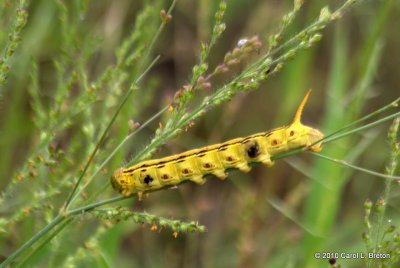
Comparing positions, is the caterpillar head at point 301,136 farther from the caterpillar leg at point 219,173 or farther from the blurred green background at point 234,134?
the blurred green background at point 234,134

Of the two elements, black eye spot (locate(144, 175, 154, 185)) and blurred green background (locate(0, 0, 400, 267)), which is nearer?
black eye spot (locate(144, 175, 154, 185))

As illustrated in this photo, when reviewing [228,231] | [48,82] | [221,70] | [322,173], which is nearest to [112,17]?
[48,82]

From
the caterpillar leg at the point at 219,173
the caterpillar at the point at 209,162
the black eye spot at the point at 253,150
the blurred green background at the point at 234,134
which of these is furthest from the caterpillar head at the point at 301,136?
the blurred green background at the point at 234,134

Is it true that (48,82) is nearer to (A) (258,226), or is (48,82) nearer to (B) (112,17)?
(B) (112,17)

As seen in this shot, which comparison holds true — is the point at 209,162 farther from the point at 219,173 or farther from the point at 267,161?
the point at 267,161

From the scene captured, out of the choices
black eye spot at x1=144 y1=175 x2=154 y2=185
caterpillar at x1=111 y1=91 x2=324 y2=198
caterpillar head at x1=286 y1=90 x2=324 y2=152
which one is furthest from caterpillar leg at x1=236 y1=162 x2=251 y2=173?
black eye spot at x1=144 y1=175 x2=154 y2=185

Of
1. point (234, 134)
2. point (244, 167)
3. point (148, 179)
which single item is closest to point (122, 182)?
point (148, 179)

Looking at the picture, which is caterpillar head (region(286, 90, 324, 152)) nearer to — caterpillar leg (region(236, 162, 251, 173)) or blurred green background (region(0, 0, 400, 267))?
caterpillar leg (region(236, 162, 251, 173))
